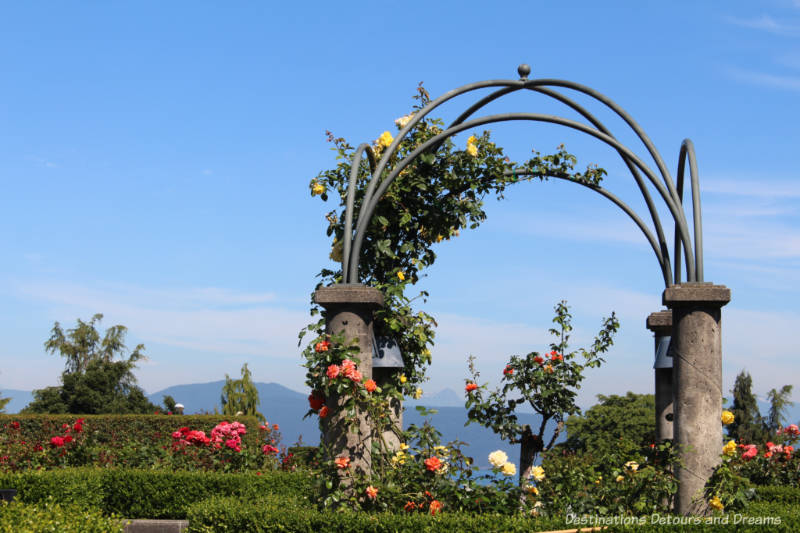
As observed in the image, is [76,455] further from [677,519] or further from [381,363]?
[677,519]

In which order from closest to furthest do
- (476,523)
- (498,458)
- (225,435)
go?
(476,523)
(498,458)
(225,435)

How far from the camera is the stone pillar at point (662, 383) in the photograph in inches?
328

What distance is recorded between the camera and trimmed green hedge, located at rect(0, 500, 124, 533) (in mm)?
6078

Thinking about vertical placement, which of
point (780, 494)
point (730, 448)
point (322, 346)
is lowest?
point (780, 494)

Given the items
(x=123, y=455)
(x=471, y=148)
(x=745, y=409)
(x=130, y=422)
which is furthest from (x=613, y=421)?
(x=471, y=148)

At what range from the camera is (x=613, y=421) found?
108ft

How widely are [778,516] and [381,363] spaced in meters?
3.55

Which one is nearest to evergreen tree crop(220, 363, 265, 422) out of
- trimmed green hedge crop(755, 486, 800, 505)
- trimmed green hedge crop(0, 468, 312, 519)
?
trimmed green hedge crop(0, 468, 312, 519)

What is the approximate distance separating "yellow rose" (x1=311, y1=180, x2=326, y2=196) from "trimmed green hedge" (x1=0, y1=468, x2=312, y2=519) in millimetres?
4067

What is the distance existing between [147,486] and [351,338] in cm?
527

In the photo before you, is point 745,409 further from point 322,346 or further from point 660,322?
point 322,346

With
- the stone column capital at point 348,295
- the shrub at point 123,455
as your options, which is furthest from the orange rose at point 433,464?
the shrub at point 123,455

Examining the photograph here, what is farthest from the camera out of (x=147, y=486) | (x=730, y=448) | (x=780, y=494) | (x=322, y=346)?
(x=147, y=486)

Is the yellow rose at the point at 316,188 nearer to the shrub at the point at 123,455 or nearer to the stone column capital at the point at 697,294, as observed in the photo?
the stone column capital at the point at 697,294
